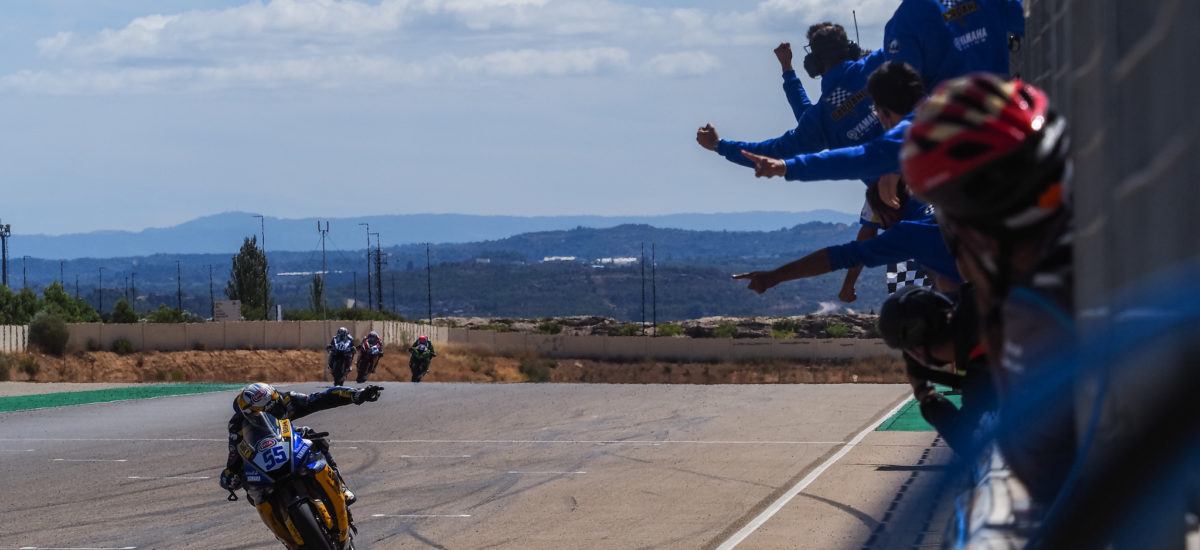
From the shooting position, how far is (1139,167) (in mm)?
2189

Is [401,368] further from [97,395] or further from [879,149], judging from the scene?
[879,149]

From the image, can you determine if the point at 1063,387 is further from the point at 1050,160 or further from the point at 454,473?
the point at 454,473

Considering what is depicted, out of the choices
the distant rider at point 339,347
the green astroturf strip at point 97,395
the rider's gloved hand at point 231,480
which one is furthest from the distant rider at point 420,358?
the rider's gloved hand at point 231,480

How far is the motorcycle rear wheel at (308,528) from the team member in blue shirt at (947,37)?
7.25 metres

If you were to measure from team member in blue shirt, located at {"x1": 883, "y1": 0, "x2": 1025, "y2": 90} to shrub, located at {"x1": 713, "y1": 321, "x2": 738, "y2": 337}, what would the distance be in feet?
308

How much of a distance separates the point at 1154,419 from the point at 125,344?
81006 millimetres

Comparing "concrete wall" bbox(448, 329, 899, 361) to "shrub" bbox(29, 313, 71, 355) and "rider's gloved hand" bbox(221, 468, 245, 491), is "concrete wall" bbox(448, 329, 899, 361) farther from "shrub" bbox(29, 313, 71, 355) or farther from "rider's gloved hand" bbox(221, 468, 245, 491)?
"rider's gloved hand" bbox(221, 468, 245, 491)

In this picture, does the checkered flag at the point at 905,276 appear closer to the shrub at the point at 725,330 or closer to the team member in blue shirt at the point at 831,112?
the team member in blue shirt at the point at 831,112

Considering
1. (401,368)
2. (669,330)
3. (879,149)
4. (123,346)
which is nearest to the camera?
(879,149)

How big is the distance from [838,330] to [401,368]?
3689cm

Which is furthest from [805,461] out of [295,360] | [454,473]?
[295,360]

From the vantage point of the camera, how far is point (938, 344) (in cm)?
369

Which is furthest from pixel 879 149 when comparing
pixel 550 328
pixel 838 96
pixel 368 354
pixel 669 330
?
pixel 550 328

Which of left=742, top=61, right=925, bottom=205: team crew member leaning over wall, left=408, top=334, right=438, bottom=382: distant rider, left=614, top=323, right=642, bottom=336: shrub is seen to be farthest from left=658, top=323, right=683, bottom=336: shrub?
left=742, top=61, right=925, bottom=205: team crew member leaning over wall
